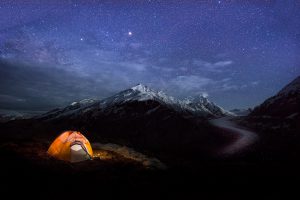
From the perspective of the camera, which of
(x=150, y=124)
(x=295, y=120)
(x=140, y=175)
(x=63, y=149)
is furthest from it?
(x=150, y=124)

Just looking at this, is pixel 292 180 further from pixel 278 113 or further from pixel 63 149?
pixel 278 113

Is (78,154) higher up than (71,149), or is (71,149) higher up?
(71,149)

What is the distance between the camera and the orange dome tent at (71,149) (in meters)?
24.5

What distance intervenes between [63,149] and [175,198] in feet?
48.8

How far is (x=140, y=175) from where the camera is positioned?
769 inches

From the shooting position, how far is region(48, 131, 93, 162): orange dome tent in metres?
24.5

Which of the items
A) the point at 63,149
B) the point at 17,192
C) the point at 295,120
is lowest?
the point at 17,192

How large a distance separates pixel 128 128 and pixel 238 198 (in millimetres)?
113899

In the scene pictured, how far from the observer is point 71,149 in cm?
2469

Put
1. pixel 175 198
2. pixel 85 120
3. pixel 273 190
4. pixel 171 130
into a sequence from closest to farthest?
pixel 175 198 → pixel 273 190 → pixel 171 130 → pixel 85 120

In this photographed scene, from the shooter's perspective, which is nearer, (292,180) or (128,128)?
(292,180)

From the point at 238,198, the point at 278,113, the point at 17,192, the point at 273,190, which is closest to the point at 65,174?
the point at 17,192

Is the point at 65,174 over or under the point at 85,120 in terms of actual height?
under

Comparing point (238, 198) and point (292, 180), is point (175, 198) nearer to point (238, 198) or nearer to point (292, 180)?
point (238, 198)
